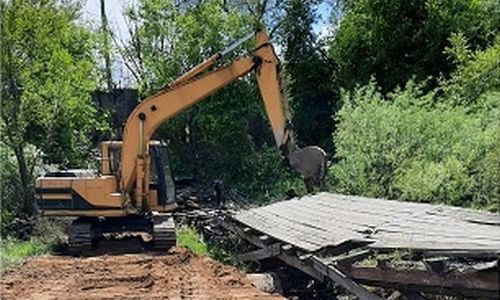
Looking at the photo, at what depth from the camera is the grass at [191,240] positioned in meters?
13.1

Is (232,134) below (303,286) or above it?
above

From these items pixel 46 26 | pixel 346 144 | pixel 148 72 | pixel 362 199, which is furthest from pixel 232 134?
pixel 362 199

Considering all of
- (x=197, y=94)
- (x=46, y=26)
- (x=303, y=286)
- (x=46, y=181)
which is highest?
(x=46, y=26)

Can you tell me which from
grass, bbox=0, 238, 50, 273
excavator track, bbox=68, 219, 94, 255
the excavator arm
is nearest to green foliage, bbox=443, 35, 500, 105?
the excavator arm

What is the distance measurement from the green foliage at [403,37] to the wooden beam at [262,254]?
8287 mm

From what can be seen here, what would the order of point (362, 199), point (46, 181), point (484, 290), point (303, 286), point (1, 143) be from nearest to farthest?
point (484, 290) → point (303, 286) → point (362, 199) → point (46, 181) → point (1, 143)

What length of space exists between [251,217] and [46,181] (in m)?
3.75

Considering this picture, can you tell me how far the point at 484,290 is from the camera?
657 centimetres

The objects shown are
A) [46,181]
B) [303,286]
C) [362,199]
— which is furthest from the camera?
[46,181]

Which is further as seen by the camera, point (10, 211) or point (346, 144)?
point (10, 211)

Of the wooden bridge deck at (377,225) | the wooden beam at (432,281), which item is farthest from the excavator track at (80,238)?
the wooden beam at (432,281)

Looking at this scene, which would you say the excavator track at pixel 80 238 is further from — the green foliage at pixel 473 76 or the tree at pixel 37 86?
the green foliage at pixel 473 76

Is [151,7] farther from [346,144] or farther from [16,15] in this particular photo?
[346,144]

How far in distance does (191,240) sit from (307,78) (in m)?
9.56
